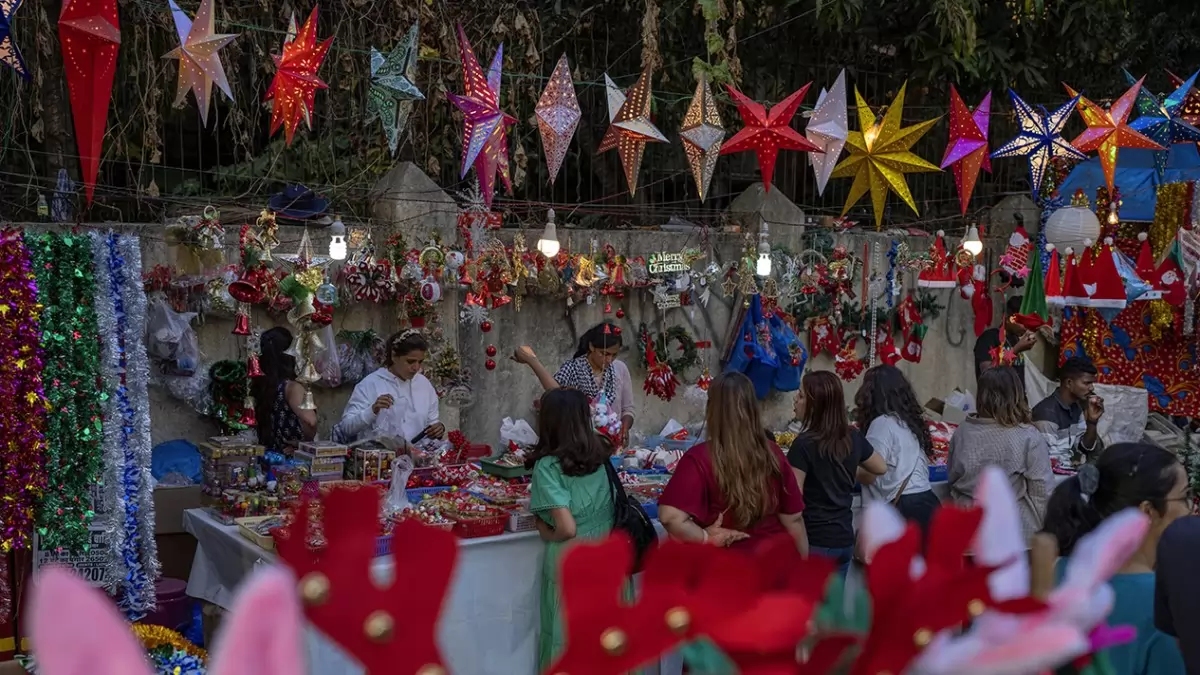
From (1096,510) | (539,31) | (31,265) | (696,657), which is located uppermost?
(539,31)

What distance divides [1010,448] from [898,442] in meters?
0.50

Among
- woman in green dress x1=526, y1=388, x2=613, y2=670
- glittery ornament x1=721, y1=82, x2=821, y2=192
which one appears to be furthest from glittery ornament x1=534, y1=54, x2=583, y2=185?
woman in green dress x1=526, y1=388, x2=613, y2=670

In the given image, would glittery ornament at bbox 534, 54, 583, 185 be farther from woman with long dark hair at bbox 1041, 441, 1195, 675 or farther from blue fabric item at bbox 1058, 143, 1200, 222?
blue fabric item at bbox 1058, 143, 1200, 222

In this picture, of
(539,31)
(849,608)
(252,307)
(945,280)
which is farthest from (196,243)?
(945,280)

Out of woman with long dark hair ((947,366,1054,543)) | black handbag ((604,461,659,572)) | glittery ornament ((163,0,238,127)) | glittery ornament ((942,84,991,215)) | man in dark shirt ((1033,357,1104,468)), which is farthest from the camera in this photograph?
glittery ornament ((942,84,991,215))

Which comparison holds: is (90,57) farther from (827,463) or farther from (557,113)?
(827,463)

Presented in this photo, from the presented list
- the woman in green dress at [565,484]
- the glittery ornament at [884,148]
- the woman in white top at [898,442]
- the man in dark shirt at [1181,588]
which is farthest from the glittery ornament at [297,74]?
the man in dark shirt at [1181,588]

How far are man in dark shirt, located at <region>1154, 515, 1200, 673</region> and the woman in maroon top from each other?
68.7 inches

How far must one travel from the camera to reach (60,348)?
12.2ft

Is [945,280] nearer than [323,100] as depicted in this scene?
No

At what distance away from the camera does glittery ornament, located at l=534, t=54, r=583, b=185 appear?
5.70 metres

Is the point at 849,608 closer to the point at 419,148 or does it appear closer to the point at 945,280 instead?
the point at 419,148

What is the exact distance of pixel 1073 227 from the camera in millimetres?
7383

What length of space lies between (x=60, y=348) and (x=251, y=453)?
144 cm
